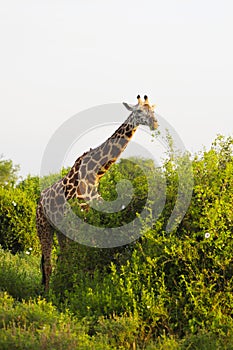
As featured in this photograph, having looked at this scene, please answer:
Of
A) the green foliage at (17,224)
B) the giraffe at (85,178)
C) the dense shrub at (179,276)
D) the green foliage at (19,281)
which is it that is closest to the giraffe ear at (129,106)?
the giraffe at (85,178)

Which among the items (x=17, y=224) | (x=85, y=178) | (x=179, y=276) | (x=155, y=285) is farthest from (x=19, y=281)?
(x=17, y=224)

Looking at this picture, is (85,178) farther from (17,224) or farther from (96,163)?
(17,224)

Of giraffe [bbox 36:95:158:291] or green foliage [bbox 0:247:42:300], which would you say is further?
giraffe [bbox 36:95:158:291]

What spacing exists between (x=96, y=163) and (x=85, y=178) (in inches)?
11.4

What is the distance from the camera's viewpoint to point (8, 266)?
9.94 meters

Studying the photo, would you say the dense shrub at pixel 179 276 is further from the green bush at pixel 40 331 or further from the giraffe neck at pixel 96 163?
the giraffe neck at pixel 96 163

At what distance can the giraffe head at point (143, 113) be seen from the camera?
928 centimetres

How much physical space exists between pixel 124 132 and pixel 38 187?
23.8ft

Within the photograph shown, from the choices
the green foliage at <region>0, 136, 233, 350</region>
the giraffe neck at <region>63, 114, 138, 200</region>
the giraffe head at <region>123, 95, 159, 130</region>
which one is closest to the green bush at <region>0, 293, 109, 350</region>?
the green foliage at <region>0, 136, 233, 350</region>

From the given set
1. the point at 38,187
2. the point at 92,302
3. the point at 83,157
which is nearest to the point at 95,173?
the point at 83,157

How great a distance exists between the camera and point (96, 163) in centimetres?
979

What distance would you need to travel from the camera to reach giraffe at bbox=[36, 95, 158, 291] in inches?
376

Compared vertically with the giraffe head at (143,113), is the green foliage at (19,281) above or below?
below

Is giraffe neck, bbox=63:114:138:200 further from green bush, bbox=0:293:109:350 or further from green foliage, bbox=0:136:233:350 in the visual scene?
green bush, bbox=0:293:109:350
